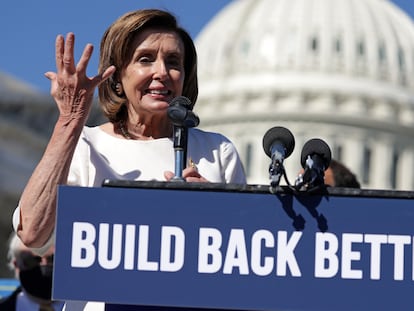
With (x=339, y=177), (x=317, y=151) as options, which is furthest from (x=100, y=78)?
(x=339, y=177)

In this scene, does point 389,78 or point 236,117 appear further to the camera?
point 389,78

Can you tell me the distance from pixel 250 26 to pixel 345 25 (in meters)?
5.07

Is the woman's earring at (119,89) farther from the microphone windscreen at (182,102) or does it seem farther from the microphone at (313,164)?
the microphone at (313,164)

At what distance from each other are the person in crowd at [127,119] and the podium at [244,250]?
413 mm

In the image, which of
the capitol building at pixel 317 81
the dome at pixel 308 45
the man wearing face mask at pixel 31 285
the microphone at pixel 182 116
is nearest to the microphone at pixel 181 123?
the microphone at pixel 182 116

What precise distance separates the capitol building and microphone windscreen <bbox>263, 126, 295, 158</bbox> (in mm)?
63240

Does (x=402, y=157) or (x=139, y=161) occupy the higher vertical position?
(x=402, y=157)

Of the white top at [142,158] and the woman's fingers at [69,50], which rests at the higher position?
the woman's fingers at [69,50]

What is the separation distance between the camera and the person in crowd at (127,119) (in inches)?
136

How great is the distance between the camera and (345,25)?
80.8 meters

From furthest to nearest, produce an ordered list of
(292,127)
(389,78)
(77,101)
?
(389,78)
(292,127)
(77,101)

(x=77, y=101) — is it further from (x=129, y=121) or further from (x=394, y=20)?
(x=394, y=20)

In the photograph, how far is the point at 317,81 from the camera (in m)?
75.9

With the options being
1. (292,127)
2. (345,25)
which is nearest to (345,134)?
(292,127)
